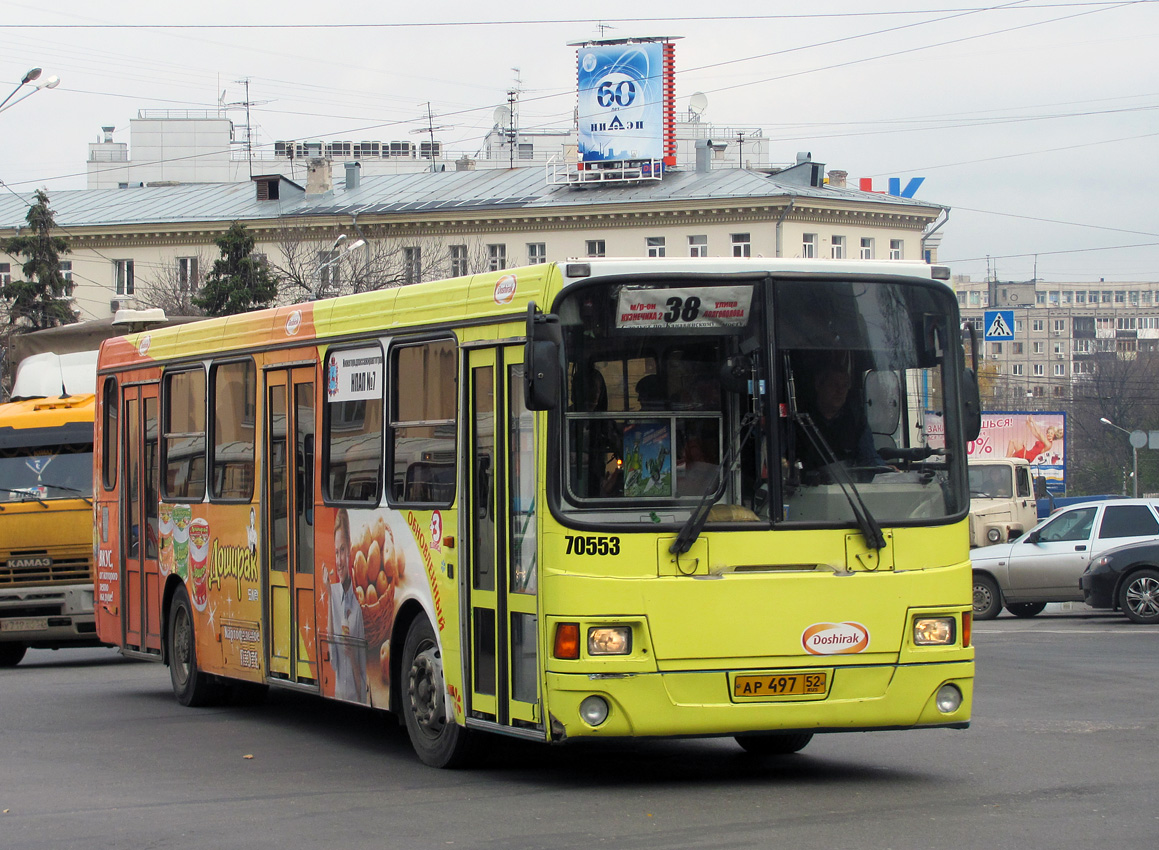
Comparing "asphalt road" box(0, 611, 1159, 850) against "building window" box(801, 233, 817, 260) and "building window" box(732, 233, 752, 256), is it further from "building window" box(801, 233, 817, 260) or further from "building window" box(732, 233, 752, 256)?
"building window" box(801, 233, 817, 260)

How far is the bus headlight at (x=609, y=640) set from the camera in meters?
8.30

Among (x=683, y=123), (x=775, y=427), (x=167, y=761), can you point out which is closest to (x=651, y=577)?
(x=775, y=427)

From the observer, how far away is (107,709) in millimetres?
13430

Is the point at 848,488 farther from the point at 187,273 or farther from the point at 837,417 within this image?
the point at 187,273

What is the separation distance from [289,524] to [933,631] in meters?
4.70

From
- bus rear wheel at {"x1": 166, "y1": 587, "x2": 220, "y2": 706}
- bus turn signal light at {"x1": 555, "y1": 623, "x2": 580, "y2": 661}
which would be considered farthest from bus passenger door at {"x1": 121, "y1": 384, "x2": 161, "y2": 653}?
bus turn signal light at {"x1": 555, "y1": 623, "x2": 580, "y2": 661}

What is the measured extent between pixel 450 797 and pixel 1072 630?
14.0 meters

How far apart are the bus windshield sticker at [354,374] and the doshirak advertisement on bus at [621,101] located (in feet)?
201

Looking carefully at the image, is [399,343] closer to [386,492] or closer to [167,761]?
[386,492]

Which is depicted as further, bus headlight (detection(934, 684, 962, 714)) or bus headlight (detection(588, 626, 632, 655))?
bus headlight (detection(934, 684, 962, 714))

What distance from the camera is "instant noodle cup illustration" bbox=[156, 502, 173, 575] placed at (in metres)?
13.5

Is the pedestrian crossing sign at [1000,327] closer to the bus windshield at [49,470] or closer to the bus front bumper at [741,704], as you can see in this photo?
the bus windshield at [49,470]

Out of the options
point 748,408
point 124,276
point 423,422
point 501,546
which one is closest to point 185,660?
point 423,422

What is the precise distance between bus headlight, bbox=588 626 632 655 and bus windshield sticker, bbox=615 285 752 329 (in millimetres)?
1509
